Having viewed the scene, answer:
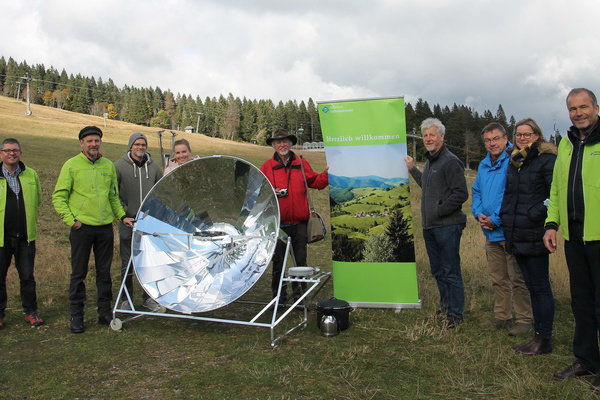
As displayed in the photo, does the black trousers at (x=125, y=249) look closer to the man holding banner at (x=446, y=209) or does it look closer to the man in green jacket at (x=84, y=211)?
the man in green jacket at (x=84, y=211)

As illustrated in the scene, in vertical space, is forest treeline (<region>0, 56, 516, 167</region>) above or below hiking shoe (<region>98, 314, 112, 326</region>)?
above

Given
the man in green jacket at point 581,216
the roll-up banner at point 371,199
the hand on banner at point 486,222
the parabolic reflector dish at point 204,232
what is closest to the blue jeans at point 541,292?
the man in green jacket at point 581,216

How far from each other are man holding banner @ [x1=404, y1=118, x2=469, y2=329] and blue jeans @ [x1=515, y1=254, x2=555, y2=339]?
85cm

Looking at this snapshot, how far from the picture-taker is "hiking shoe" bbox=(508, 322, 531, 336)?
4.58m

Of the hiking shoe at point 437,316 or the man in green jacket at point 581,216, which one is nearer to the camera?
the man in green jacket at point 581,216

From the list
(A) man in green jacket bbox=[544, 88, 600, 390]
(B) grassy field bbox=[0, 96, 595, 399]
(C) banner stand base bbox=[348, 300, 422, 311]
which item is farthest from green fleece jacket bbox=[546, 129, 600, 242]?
(C) banner stand base bbox=[348, 300, 422, 311]

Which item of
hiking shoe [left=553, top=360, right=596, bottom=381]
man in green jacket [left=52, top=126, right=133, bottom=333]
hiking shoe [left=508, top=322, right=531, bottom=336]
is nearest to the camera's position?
hiking shoe [left=553, top=360, right=596, bottom=381]

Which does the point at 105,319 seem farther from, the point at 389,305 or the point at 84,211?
the point at 389,305

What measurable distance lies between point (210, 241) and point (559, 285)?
→ 4.93 meters

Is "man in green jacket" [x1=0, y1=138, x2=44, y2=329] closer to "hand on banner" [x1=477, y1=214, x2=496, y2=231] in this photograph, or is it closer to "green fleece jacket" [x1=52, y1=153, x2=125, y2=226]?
"green fleece jacket" [x1=52, y1=153, x2=125, y2=226]

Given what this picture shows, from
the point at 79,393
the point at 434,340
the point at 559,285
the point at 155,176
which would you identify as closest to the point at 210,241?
the point at 155,176

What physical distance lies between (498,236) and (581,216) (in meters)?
1.46

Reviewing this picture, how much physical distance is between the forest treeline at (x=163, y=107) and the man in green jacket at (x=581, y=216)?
2950 inches

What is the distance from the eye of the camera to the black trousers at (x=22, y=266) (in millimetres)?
5125
